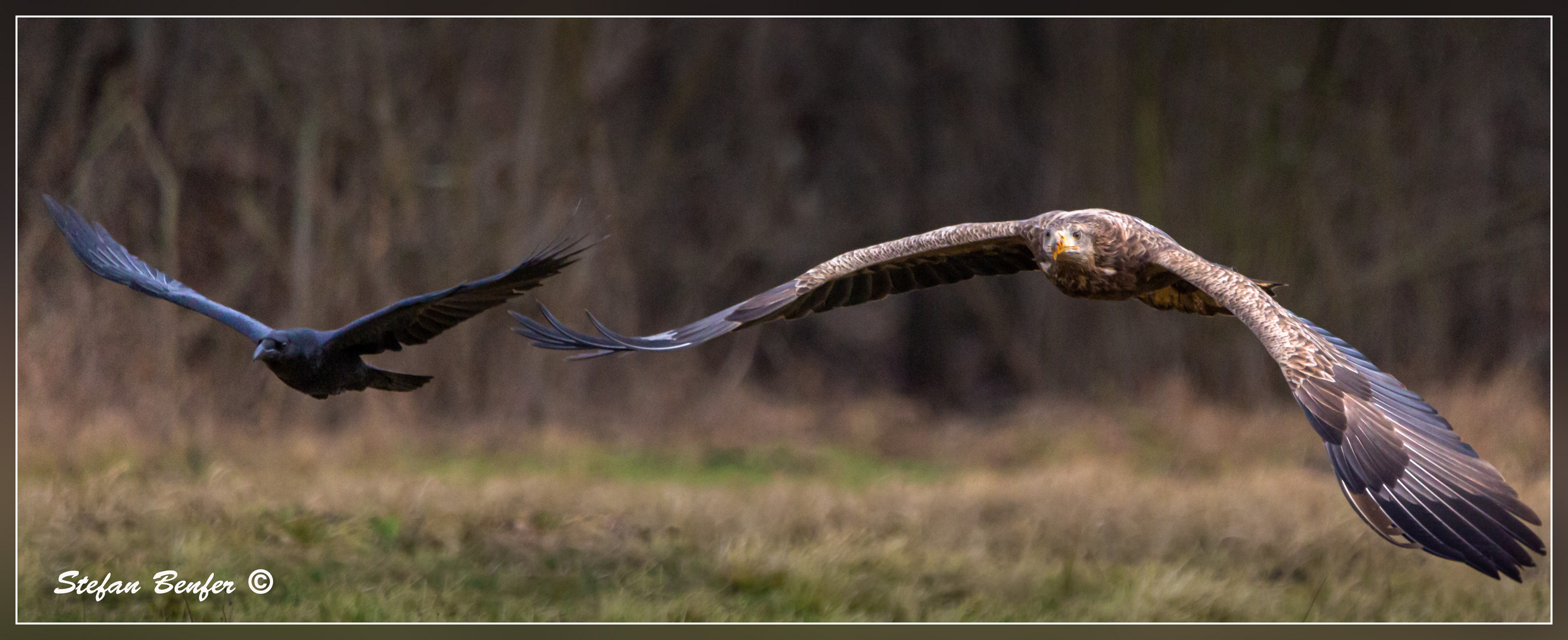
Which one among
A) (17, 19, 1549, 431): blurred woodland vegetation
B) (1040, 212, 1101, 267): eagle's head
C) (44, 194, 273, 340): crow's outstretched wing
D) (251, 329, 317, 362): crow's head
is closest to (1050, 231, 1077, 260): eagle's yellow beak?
(1040, 212, 1101, 267): eagle's head

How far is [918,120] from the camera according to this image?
36.5 feet

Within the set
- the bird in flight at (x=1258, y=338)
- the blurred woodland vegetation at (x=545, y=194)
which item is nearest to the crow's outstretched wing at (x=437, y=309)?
the bird in flight at (x=1258, y=338)

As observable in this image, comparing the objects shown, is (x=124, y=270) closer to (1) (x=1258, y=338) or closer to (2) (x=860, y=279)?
(2) (x=860, y=279)

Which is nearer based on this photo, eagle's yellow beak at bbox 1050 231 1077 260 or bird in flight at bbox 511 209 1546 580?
bird in flight at bbox 511 209 1546 580

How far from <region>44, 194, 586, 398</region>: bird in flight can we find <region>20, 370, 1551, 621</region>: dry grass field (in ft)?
4.96

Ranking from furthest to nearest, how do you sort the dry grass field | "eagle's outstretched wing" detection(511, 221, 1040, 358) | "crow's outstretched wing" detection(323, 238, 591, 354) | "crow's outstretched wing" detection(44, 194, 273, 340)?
the dry grass field, "crow's outstretched wing" detection(44, 194, 273, 340), "eagle's outstretched wing" detection(511, 221, 1040, 358), "crow's outstretched wing" detection(323, 238, 591, 354)

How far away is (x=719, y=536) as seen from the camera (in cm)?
716

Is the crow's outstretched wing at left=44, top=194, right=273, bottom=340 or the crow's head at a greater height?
the crow's outstretched wing at left=44, top=194, right=273, bottom=340

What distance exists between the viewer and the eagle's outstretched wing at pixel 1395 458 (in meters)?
3.86

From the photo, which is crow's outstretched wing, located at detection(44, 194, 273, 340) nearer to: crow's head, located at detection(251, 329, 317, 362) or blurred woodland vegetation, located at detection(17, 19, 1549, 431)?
crow's head, located at detection(251, 329, 317, 362)

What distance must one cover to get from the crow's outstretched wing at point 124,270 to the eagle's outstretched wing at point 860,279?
1.11 m

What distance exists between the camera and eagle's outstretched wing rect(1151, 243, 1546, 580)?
152 inches

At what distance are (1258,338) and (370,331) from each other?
2.99m

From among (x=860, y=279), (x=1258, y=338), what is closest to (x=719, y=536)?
(x=860, y=279)
